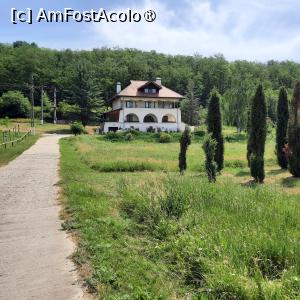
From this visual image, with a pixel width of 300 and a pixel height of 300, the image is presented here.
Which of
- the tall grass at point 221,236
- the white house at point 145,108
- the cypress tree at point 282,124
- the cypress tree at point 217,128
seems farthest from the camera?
the white house at point 145,108

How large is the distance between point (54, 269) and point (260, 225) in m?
3.45

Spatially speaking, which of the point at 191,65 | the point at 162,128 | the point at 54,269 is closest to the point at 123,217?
the point at 54,269

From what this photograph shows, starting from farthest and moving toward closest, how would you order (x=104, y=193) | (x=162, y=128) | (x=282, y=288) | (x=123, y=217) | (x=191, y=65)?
(x=191, y=65) < (x=162, y=128) < (x=104, y=193) < (x=123, y=217) < (x=282, y=288)

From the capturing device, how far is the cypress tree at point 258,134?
1853cm

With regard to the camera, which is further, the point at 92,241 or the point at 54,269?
the point at 92,241

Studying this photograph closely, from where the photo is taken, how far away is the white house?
64312 millimetres

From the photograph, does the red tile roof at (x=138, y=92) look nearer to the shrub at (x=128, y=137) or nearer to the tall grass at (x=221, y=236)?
the shrub at (x=128, y=137)

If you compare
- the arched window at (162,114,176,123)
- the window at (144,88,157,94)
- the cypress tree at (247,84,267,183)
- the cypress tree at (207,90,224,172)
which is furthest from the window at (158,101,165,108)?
the cypress tree at (247,84,267,183)

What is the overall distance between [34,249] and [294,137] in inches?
672

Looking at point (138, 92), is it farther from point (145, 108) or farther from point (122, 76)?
point (122, 76)

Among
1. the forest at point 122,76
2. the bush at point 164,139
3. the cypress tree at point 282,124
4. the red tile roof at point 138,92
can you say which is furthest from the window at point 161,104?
the cypress tree at point 282,124

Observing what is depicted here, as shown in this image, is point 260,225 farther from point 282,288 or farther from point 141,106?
point 141,106

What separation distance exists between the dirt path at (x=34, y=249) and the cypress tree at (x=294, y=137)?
12.5 m

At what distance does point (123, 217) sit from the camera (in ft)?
28.9
